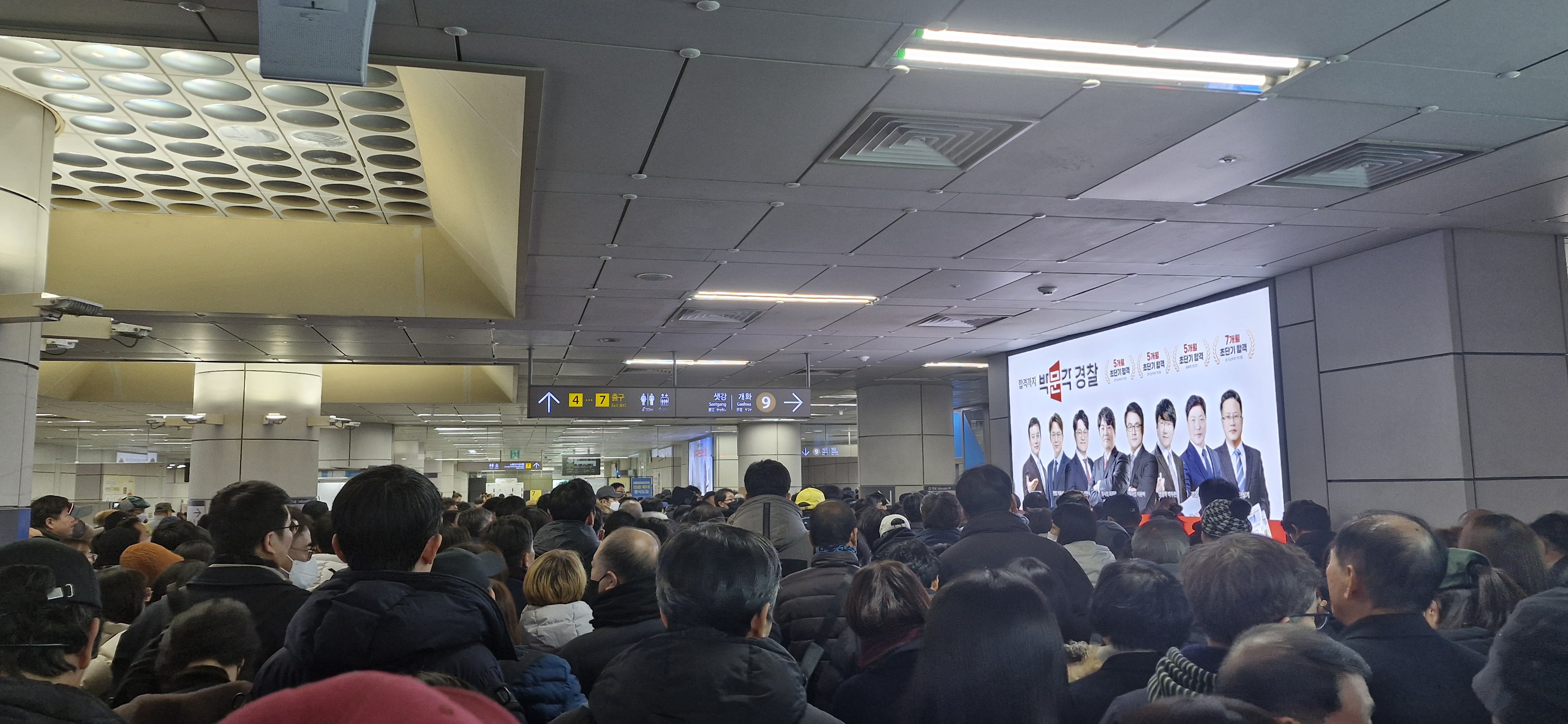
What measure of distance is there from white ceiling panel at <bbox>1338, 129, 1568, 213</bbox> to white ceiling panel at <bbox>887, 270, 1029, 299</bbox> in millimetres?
3347

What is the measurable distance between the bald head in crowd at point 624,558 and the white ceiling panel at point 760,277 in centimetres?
581

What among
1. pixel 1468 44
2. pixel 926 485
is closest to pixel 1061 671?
pixel 1468 44

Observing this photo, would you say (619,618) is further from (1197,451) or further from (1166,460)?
(1166,460)

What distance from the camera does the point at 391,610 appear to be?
244 centimetres

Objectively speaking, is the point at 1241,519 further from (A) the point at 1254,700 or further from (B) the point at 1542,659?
(A) the point at 1254,700

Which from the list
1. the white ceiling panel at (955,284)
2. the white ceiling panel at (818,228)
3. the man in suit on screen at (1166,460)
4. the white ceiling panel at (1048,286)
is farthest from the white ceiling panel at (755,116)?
the man in suit on screen at (1166,460)

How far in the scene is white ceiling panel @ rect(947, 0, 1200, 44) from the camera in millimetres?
4316

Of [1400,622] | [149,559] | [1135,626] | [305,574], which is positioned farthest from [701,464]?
[1400,622]

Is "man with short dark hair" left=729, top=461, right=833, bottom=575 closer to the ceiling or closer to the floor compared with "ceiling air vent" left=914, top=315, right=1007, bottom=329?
closer to the floor

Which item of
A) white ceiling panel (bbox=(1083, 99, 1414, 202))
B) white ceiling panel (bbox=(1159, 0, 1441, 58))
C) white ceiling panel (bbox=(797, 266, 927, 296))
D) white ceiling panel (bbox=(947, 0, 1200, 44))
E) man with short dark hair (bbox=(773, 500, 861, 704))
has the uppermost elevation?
white ceiling panel (bbox=(947, 0, 1200, 44))

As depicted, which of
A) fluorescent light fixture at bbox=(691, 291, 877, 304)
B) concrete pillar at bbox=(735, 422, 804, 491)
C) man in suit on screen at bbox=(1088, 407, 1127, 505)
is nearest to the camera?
fluorescent light fixture at bbox=(691, 291, 877, 304)

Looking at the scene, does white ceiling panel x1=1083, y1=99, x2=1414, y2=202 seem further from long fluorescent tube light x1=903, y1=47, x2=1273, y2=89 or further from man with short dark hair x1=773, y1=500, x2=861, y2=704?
man with short dark hair x1=773, y1=500, x2=861, y2=704

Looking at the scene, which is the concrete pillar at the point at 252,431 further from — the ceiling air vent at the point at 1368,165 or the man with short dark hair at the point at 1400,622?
the man with short dark hair at the point at 1400,622

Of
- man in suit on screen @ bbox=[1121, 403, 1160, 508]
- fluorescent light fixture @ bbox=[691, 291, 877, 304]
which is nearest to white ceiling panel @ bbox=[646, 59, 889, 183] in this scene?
fluorescent light fixture @ bbox=[691, 291, 877, 304]
